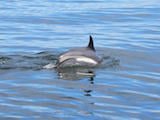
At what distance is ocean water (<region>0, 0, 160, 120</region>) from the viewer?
10.8 metres

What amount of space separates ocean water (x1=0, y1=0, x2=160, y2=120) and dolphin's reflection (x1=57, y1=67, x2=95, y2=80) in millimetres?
24

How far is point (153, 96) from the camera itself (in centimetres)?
1177

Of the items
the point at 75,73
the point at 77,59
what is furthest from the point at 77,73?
the point at 77,59

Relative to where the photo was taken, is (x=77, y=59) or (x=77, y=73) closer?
(x=77, y=73)

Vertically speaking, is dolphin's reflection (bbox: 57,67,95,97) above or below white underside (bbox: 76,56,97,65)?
below

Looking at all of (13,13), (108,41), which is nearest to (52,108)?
(108,41)

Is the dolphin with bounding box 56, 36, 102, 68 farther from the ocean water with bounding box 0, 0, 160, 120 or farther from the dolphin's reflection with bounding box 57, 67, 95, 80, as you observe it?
the ocean water with bounding box 0, 0, 160, 120

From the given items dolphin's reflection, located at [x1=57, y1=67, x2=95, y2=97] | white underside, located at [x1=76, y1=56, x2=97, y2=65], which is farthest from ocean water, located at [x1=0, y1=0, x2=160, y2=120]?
white underside, located at [x1=76, y1=56, x2=97, y2=65]

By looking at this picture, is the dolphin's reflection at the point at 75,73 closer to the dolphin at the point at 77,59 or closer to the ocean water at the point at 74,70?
the ocean water at the point at 74,70

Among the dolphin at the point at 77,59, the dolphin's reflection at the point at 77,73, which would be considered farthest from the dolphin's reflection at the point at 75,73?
the dolphin at the point at 77,59

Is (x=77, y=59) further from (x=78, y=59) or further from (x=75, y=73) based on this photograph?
(x=75, y=73)

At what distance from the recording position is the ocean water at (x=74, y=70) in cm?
1077

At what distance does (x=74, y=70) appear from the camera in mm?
14195

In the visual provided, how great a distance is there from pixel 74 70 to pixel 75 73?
28 centimetres
